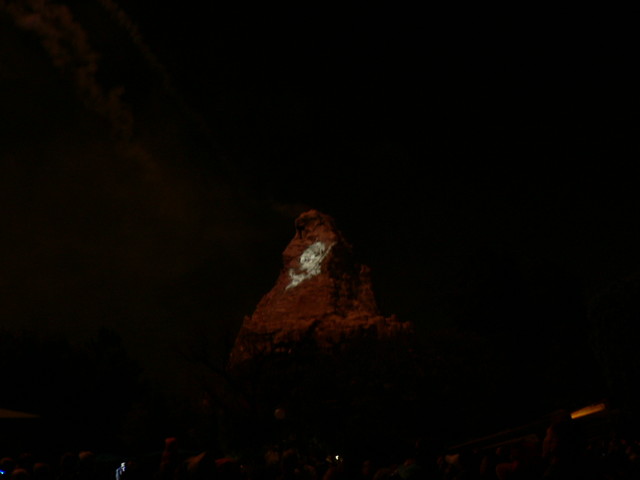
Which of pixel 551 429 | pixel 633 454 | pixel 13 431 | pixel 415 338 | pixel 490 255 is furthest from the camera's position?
pixel 490 255

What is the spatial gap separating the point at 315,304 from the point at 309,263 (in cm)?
271

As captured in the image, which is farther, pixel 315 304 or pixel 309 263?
pixel 309 263

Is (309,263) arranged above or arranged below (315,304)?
above

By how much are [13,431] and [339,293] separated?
19.7 m

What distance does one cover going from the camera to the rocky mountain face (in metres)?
30.0

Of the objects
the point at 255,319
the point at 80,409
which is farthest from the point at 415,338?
the point at 80,409

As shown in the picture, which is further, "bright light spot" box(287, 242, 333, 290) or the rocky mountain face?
"bright light spot" box(287, 242, 333, 290)

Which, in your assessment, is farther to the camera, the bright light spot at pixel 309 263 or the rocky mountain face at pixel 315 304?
the bright light spot at pixel 309 263

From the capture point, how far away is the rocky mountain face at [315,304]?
29984 millimetres

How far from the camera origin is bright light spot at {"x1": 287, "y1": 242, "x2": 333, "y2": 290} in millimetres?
33000

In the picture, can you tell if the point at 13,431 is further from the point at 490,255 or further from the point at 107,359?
the point at 490,255

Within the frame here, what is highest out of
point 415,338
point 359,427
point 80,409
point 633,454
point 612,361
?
point 80,409

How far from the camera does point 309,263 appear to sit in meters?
33.5

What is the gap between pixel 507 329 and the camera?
117ft
